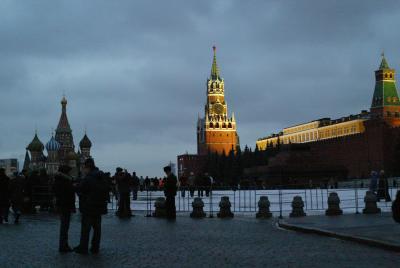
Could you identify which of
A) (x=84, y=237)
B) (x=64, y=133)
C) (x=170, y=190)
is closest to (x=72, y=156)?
(x=64, y=133)

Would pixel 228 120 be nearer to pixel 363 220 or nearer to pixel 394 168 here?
pixel 394 168

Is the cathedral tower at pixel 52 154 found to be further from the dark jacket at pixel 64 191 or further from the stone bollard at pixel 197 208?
the dark jacket at pixel 64 191

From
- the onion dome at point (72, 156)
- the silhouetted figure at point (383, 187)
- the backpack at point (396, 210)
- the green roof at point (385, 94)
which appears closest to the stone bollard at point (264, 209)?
the silhouetted figure at point (383, 187)

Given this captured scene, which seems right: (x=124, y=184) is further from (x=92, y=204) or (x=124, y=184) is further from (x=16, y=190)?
(x=92, y=204)

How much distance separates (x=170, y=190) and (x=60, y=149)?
119 m

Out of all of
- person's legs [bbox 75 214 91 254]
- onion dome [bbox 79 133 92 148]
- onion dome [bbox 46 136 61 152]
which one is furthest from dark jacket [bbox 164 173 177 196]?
onion dome [bbox 79 133 92 148]

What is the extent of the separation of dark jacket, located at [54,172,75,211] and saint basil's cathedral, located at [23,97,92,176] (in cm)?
11335

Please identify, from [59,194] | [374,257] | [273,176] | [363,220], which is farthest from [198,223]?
[273,176]

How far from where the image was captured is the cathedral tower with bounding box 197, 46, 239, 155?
6137 inches

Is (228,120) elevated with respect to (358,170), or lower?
elevated

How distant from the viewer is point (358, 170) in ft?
321

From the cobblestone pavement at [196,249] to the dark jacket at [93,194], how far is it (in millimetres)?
729

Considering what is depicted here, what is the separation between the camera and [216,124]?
156 metres

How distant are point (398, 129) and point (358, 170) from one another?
8.88 metres
